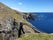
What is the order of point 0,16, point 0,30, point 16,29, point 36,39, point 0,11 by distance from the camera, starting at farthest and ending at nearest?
point 0,11, point 0,16, point 16,29, point 0,30, point 36,39

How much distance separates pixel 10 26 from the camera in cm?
3941

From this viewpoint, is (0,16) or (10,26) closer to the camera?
(10,26)

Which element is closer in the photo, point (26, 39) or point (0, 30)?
point (26, 39)

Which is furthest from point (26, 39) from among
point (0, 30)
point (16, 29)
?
point (16, 29)

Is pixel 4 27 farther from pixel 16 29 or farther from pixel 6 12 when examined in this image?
pixel 6 12

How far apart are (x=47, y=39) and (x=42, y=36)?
2.13ft

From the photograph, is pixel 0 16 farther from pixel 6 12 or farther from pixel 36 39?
pixel 36 39

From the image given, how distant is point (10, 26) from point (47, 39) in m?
27.7

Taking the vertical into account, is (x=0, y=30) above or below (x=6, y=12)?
A: below

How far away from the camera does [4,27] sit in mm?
36656

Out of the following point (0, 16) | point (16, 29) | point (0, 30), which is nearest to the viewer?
point (0, 30)

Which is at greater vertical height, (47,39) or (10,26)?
(47,39)

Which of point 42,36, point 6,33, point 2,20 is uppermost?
point 42,36

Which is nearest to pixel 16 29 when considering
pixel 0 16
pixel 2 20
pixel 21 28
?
pixel 21 28
